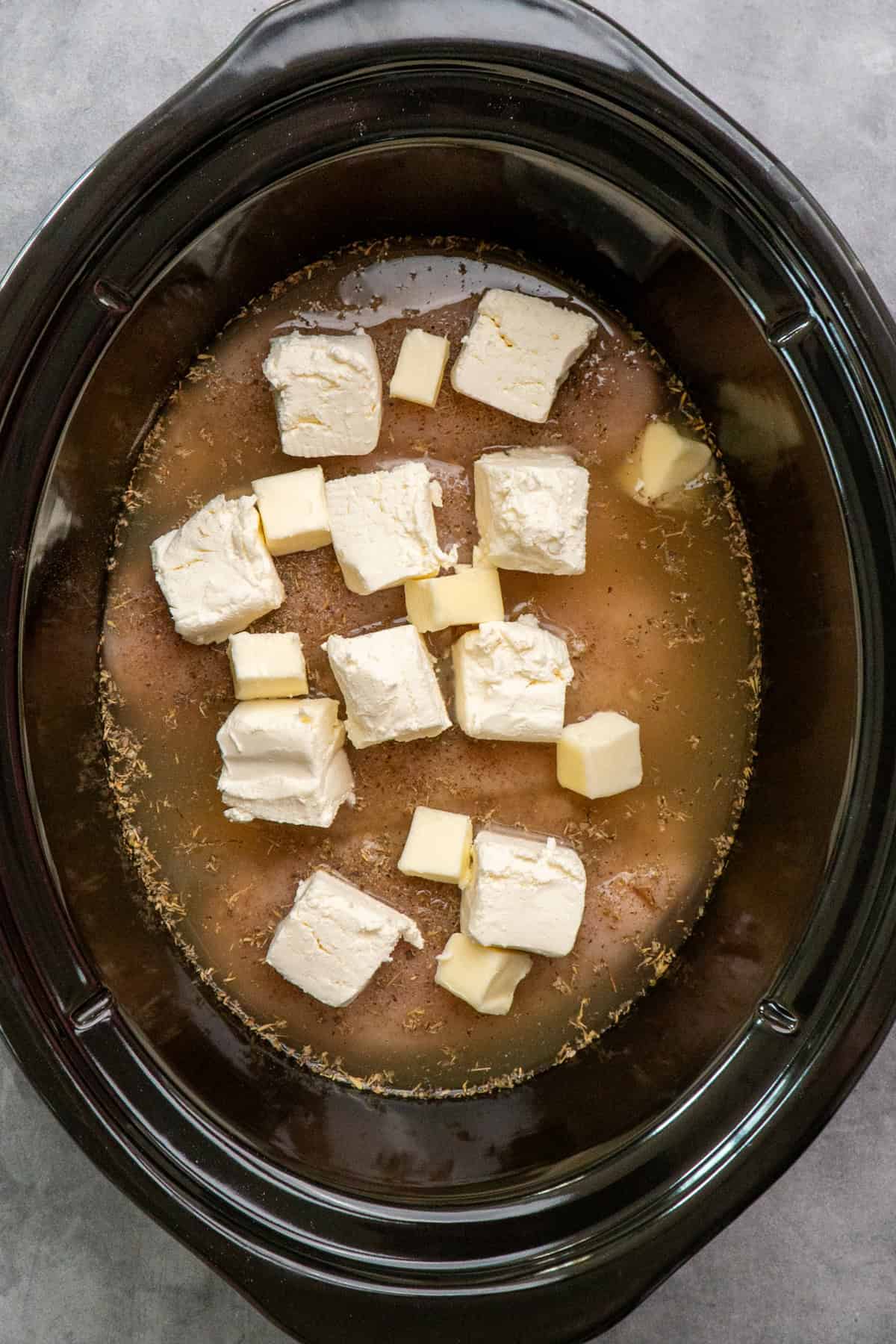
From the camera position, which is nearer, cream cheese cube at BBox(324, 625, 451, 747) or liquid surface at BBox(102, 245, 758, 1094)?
cream cheese cube at BBox(324, 625, 451, 747)

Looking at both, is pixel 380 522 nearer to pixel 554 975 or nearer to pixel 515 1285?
pixel 554 975

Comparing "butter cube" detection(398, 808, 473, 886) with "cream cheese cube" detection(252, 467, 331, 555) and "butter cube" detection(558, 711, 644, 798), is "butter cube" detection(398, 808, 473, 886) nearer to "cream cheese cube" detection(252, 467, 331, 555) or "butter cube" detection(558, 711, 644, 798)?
"butter cube" detection(558, 711, 644, 798)

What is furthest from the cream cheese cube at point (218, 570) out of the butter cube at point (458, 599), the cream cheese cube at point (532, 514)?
the cream cheese cube at point (532, 514)

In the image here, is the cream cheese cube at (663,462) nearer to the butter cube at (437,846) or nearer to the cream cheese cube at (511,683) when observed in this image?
the cream cheese cube at (511,683)

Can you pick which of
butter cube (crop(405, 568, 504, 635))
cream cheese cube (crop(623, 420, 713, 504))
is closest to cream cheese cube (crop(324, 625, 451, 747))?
butter cube (crop(405, 568, 504, 635))

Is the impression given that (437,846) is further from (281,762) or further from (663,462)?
(663,462)

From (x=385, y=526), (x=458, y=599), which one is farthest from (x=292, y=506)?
(x=458, y=599)

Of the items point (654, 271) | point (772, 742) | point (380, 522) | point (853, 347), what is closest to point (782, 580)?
point (772, 742)
